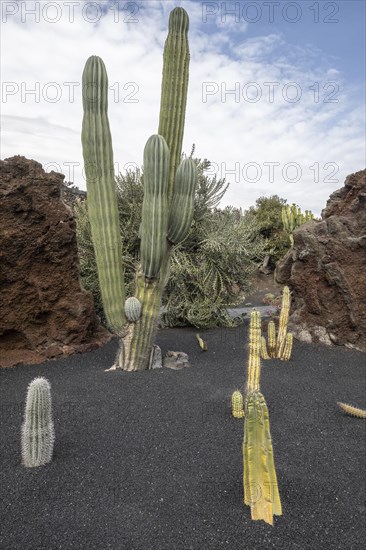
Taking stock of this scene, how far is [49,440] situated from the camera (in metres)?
2.85

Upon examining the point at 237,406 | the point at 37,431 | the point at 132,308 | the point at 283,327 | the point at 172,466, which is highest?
the point at 132,308

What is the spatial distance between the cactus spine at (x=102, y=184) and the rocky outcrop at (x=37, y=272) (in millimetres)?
1078

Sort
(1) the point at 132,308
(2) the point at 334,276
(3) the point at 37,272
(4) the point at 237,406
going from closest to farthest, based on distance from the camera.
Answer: (4) the point at 237,406, (1) the point at 132,308, (3) the point at 37,272, (2) the point at 334,276

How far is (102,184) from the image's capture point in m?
4.73

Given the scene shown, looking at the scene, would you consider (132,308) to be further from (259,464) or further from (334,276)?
(334,276)

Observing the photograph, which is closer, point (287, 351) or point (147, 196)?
point (147, 196)

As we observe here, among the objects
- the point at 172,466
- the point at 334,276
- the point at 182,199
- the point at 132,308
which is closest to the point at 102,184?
the point at 182,199

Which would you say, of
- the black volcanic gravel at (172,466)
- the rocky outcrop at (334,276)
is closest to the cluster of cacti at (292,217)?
the rocky outcrop at (334,276)

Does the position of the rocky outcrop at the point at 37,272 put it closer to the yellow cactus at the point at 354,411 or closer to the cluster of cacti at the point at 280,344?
the cluster of cacti at the point at 280,344

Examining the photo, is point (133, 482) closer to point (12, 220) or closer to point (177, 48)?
point (12, 220)

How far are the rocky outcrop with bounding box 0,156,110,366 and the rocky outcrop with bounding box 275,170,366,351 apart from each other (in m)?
3.71

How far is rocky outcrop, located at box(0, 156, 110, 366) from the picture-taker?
5434mm

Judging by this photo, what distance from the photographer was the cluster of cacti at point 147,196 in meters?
4.56

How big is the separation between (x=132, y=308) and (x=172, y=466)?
7.55 ft
